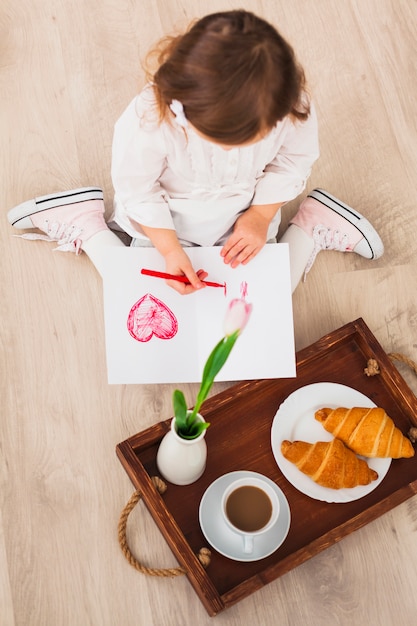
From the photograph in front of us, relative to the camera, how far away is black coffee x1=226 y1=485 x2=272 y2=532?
2.81 feet

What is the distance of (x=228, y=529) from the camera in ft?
2.88

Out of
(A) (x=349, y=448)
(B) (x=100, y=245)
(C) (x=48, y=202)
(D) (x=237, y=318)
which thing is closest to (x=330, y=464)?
(A) (x=349, y=448)

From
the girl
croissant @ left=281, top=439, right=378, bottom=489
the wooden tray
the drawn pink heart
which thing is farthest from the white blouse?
croissant @ left=281, top=439, right=378, bottom=489

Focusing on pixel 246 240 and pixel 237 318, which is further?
pixel 246 240

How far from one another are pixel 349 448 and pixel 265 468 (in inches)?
4.9

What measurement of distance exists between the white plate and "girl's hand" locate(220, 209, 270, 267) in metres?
0.22

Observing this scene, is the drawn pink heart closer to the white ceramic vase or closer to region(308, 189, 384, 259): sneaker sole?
the white ceramic vase

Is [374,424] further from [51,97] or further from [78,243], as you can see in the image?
[51,97]

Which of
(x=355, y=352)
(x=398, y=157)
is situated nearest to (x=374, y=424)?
(x=355, y=352)

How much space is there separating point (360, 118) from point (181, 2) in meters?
0.41

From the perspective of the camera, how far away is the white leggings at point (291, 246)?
3.51ft

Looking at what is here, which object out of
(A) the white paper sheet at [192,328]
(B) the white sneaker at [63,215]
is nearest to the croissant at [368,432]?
(A) the white paper sheet at [192,328]

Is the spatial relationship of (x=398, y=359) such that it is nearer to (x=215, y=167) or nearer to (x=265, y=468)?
(x=265, y=468)

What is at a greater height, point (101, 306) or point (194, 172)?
point (194, 172)
